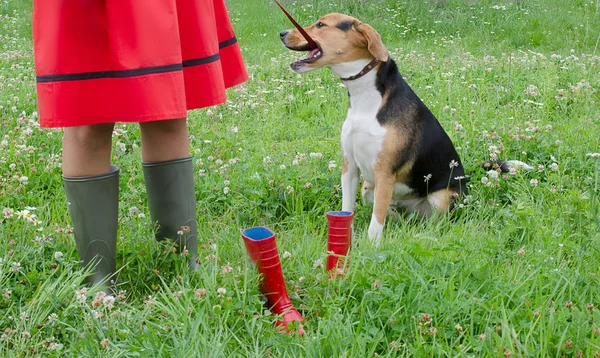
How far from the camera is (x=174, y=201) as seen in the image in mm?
2990

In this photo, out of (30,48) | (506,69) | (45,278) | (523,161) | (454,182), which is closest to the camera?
(45,278)

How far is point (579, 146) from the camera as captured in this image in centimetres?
439

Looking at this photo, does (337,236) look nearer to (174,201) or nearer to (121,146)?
(174,201)

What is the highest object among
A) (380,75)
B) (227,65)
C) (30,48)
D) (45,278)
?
(227,65)

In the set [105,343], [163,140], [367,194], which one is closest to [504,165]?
[367,194]

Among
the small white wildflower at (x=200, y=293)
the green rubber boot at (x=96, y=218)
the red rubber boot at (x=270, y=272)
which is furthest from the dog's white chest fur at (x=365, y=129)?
the small white wildflower at (x=200, y=293)

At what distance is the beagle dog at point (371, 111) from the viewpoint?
3693 mm

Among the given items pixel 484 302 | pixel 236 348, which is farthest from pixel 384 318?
pixel 236 348

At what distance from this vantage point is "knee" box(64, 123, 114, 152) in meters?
2.70

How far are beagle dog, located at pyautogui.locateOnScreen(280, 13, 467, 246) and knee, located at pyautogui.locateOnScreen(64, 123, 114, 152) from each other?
4.20 feet

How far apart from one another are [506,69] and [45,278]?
5.16m

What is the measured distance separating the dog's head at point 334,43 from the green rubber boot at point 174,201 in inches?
40.5

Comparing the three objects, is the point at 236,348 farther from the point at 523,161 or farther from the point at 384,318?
the point at 523,161

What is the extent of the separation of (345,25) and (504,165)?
129 cm
